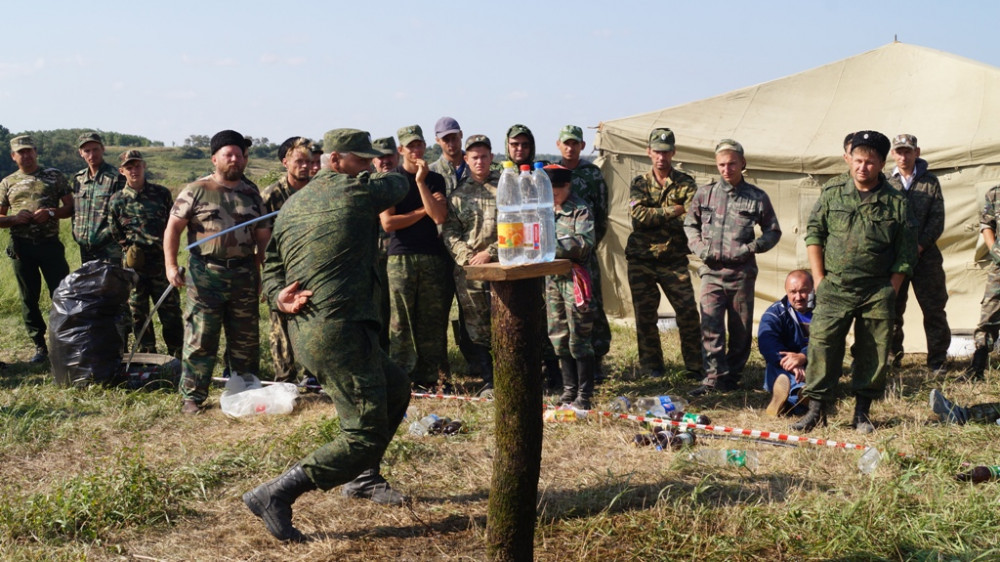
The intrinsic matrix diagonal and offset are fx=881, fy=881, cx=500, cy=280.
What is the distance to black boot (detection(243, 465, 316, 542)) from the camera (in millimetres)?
4191

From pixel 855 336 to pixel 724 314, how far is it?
4.62 ft

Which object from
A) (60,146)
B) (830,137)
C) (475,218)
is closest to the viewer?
(475,218)

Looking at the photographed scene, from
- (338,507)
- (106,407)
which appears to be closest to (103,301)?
(106,407)

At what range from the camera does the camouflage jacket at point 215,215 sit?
6.50 m

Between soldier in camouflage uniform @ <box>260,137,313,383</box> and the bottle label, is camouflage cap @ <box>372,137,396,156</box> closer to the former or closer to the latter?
soldier in camouflage uniform @ <box>260,137,313,383</box>

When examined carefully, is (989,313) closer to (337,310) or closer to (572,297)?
(572,297)

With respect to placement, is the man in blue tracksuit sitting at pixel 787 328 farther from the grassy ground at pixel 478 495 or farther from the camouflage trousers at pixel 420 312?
the camouflage trousers at pixel 420 312

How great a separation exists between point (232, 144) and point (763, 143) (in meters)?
5.44

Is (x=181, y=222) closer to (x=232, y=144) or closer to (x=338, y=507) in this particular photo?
(x=232, y=144)

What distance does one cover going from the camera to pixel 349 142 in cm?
428

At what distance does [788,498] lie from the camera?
4516 millimetres

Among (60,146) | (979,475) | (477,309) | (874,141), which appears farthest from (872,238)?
(60,146)

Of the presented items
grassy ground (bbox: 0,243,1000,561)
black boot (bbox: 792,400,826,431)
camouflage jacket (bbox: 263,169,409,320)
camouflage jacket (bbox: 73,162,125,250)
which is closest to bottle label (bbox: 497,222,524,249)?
camouflage jacket (bbox: 263,169,409,320)

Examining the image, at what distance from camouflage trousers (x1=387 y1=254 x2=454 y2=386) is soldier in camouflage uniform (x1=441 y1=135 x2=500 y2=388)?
9.1 inches
